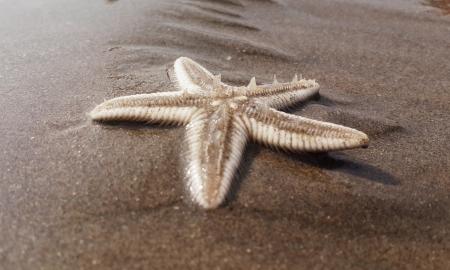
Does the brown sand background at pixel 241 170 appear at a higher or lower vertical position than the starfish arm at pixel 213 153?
lower

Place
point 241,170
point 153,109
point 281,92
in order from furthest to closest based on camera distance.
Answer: point 281,92 → point 153,109 → point 241,170

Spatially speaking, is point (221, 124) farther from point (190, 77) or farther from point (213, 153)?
point (190, 77)

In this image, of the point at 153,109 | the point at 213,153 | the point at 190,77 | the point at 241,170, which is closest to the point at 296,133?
the point at 241,170

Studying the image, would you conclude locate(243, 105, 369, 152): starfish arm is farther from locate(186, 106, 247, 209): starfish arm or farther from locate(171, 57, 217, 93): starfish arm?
locate(171, 57, 217, 93): starfish arm

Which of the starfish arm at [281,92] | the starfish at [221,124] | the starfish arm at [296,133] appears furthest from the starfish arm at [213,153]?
the starfish arm at [281,92]

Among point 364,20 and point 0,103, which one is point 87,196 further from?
point 364,20

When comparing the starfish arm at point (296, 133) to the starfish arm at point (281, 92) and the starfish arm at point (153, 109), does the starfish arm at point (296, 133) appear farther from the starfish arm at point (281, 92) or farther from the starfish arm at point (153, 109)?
the starfish arm at point (153, 109)
